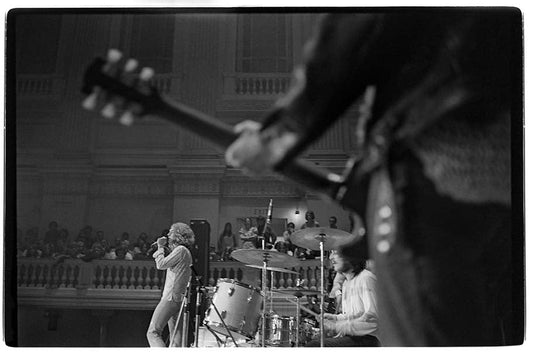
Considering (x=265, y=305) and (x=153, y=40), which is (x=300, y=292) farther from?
(x=153, y=40)

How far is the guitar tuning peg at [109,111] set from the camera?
11.9ft

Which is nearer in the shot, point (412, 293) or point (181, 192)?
point (412, 293)

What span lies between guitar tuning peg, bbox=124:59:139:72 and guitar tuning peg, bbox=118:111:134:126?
0.82ft

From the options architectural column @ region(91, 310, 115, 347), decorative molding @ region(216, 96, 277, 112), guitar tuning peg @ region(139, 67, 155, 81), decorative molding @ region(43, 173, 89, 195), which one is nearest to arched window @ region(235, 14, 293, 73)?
decorative molding @ region(216, 96, 277, 112)

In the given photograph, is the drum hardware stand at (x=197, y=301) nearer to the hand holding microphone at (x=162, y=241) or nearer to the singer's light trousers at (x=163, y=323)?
the singer's light trousers at (x=163, y=323)

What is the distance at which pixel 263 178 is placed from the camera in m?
3.67

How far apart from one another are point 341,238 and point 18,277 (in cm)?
171

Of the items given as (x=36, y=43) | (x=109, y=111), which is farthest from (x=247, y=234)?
(x=36, y=43)

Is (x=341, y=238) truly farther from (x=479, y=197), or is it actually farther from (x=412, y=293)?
(x=479, y=197)

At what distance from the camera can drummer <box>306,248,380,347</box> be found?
145 inches

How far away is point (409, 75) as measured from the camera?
11.8ft

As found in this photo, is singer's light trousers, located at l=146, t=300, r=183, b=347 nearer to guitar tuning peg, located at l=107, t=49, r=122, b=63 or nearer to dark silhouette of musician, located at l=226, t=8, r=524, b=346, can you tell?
dark silhouette of musician, located at l=226, t=8, r=524, b=346

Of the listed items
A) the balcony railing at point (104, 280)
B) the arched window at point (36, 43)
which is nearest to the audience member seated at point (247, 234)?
the balcony railing at point (104, 280)
